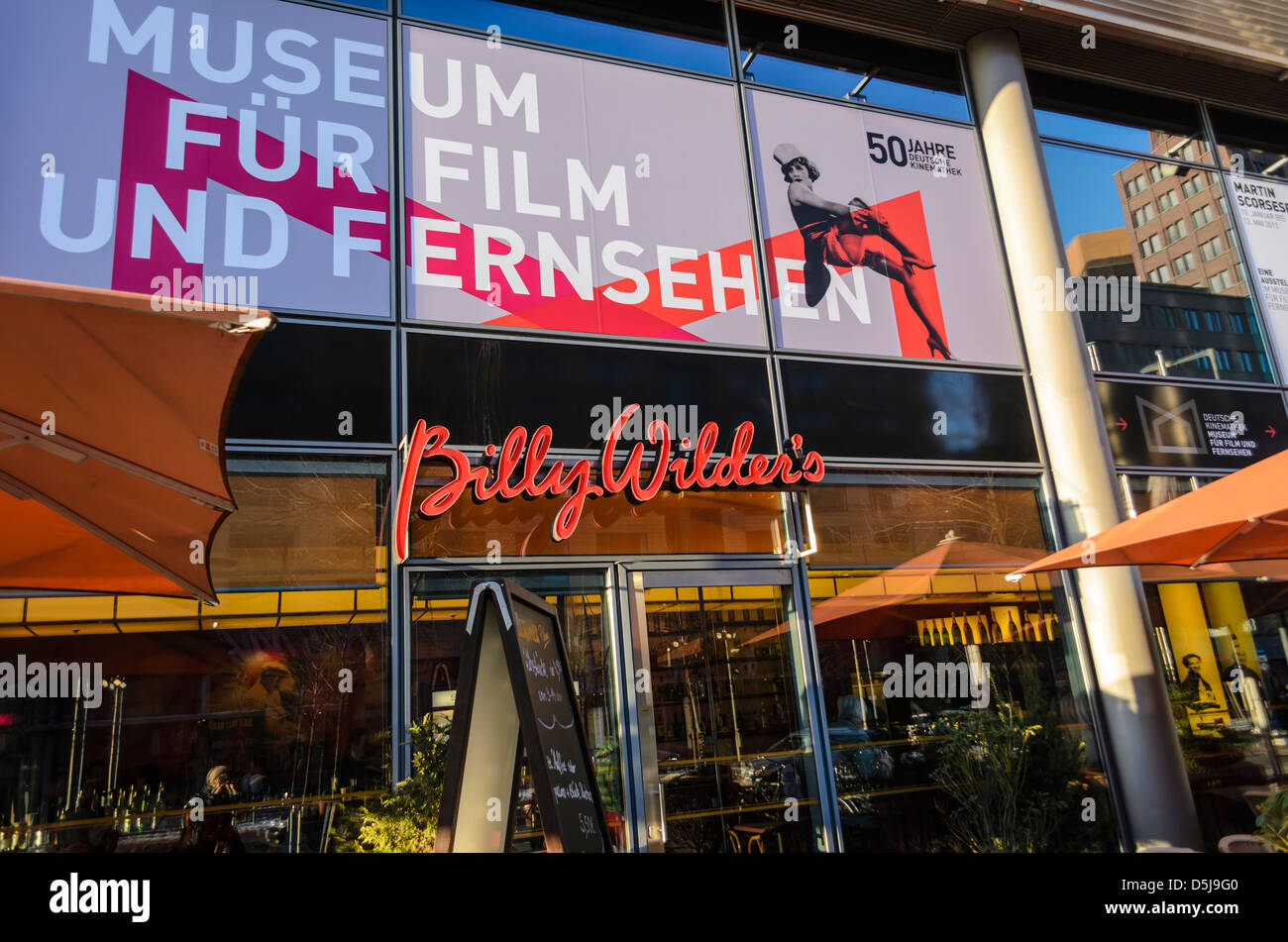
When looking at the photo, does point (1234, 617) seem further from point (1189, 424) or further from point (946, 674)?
point (946, 674)

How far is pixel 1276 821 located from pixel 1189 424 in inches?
211

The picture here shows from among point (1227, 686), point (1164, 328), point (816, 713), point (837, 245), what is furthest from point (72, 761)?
point (1164, 328)

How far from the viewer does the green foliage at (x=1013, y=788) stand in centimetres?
662

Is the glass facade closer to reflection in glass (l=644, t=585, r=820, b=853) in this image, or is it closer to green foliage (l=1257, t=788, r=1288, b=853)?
reflection in glass (l=644, t=585, r=820, b=853)

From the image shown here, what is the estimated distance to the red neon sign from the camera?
605 cm

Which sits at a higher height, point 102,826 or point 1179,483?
point 1179,483

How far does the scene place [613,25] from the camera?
8141mm

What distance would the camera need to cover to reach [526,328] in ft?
22.7

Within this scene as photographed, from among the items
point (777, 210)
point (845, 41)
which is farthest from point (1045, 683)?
point (845, 41)

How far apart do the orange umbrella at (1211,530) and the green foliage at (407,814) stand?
3.92 metres

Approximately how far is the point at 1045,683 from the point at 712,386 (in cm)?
388

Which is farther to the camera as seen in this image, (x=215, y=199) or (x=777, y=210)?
(x=777, y=210)

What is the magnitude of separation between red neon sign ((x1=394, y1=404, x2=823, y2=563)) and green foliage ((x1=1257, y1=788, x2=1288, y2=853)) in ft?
11.6
